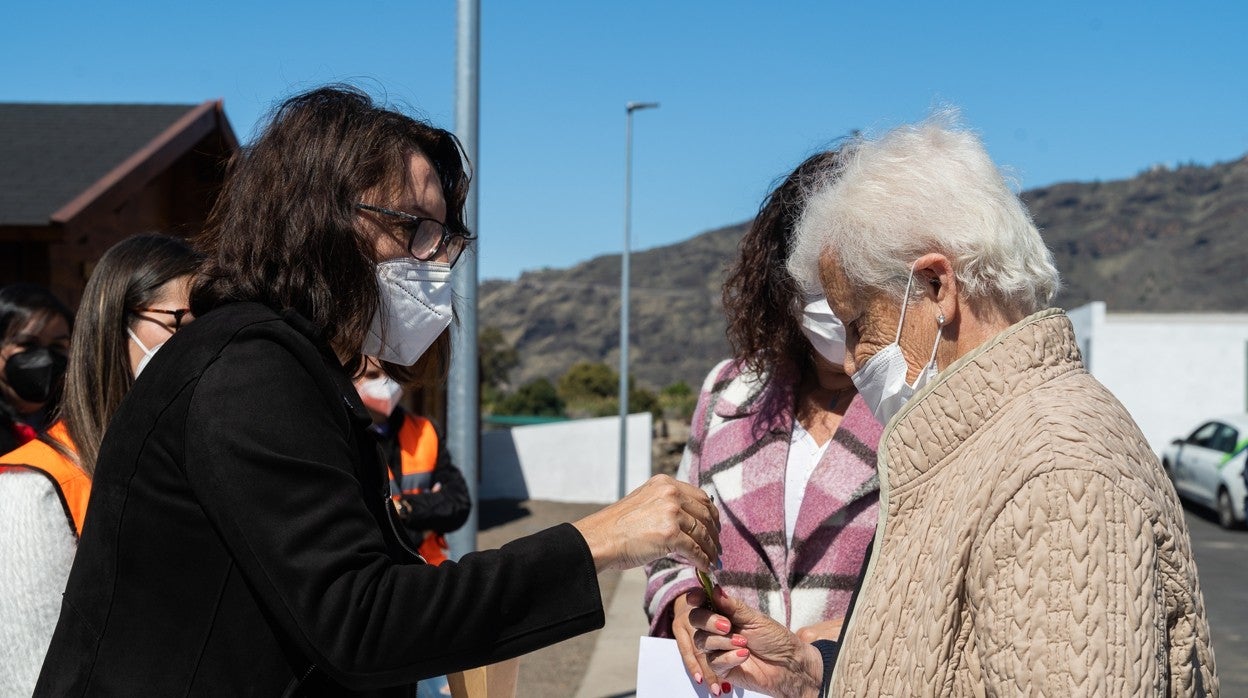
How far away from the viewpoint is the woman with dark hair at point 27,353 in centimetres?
379

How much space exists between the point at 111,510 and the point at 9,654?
3.01 ft

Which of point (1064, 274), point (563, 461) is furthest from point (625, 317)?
point (1064, 274)

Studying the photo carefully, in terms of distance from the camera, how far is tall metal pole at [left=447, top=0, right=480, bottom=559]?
17.7 ft

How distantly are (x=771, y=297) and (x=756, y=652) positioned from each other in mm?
1013

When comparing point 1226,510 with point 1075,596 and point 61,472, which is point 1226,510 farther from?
point 61,472

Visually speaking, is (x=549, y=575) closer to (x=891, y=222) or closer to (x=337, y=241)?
(x=337, y=241)

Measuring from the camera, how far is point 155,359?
170cm

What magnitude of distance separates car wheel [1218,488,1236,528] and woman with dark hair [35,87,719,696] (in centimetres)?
1721

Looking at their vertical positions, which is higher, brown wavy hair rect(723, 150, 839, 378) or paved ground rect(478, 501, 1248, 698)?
brown wavy hair rect(723, 150, 839, 378)

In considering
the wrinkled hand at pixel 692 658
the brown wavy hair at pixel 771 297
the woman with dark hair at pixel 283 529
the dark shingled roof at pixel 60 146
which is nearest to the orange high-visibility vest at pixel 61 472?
the woman with dark hair at pixel 283 529

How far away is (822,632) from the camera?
8.62 feet

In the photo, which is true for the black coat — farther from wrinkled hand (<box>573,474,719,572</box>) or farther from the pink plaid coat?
the pink plaid coat

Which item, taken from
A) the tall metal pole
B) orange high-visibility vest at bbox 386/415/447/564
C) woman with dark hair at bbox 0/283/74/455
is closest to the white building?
the tall metal pole

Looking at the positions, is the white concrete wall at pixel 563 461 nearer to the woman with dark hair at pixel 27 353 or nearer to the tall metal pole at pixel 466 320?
the tall metal pole at pixel 466 320
